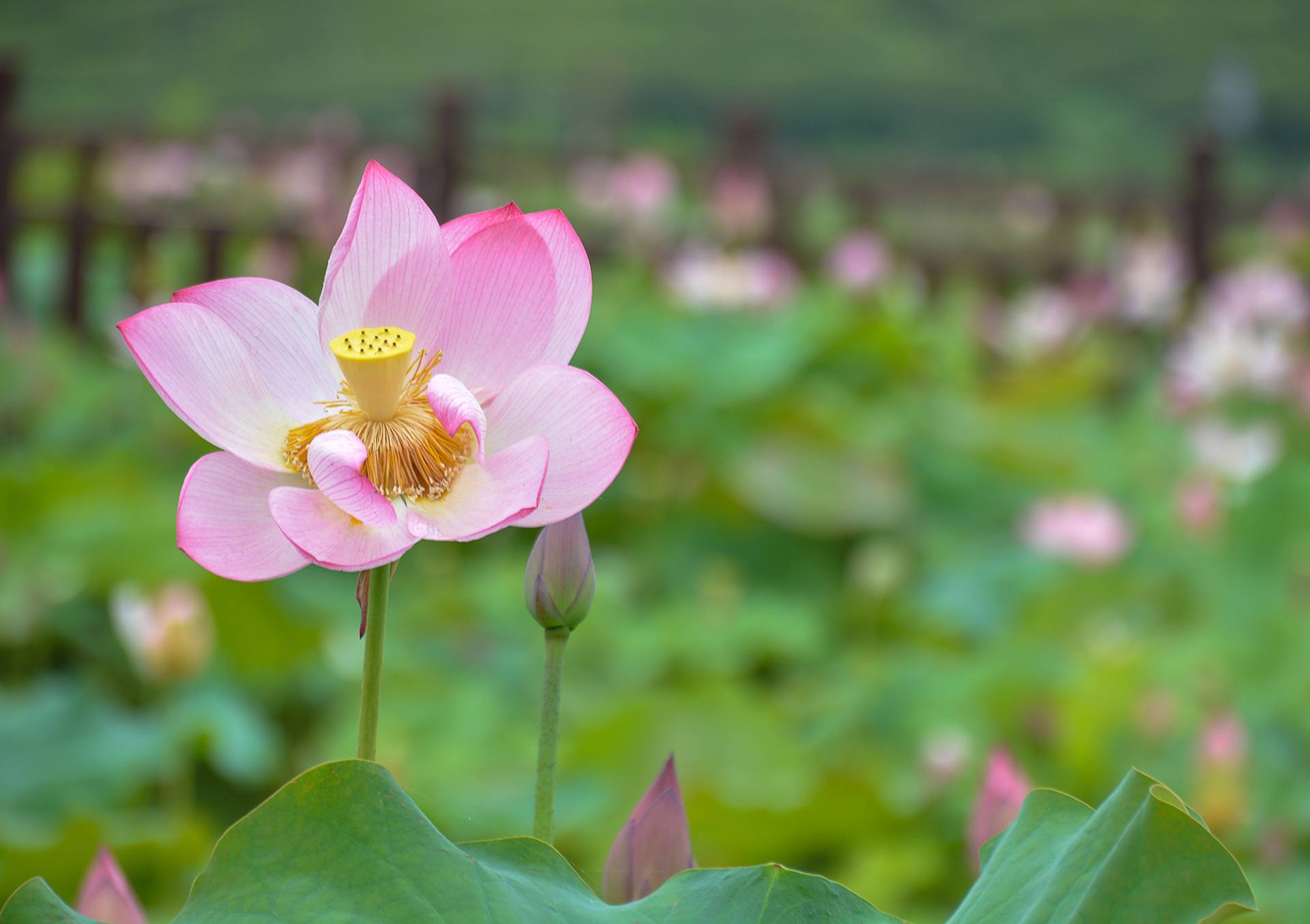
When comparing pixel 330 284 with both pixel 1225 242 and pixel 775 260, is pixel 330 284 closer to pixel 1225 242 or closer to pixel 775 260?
pixel 775 260

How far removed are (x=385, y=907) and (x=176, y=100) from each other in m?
4.60

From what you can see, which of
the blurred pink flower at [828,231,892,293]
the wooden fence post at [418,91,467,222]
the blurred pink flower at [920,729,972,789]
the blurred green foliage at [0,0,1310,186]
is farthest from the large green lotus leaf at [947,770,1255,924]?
the blurred green foliage at [0,0,1310,186]

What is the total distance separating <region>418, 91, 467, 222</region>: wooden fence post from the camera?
3.25m

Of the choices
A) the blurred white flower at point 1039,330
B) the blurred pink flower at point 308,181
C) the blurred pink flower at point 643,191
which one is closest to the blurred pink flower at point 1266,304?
the blurred white flower at point 1039,330

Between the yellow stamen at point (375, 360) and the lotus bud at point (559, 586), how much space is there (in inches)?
2.0

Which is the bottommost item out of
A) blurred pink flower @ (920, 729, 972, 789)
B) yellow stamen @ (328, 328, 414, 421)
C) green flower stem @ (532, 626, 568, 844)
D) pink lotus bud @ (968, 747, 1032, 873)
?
blurred pink flower @ (920, 729, 972, 789)

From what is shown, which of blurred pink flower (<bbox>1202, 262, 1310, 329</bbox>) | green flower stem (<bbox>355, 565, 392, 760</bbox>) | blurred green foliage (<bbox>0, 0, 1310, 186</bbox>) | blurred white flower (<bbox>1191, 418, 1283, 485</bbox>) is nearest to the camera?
green flower stem (<bbox>355, 565, 392, 760</bbox>)

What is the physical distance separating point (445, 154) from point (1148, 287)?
1743 millimetres

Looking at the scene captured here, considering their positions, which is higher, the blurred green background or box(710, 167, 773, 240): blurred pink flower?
box(710, 167, 773, 240): blurred pink flower

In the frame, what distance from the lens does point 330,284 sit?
0.31 meters

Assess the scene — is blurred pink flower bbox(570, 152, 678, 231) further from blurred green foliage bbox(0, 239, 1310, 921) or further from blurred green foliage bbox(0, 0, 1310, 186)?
blurred green foliage bbox(0, 0, 1310, 186)

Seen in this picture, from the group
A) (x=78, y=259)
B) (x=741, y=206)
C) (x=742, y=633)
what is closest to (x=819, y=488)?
(x=742, y=633)

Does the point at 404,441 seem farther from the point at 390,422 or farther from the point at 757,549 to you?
the point at 757,549

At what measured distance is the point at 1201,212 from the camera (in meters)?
4.25
